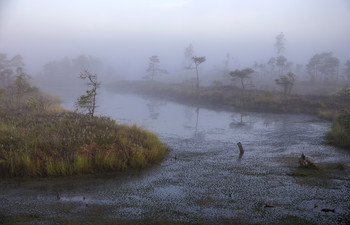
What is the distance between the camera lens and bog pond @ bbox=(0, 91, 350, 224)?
5271 mm

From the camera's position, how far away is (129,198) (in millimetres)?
6199

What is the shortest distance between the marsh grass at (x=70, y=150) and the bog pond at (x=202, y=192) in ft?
1.24

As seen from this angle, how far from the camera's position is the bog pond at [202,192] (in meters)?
5.27

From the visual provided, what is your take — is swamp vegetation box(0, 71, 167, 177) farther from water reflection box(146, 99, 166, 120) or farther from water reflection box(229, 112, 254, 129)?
water reflection box(146, 99, 166, 120)

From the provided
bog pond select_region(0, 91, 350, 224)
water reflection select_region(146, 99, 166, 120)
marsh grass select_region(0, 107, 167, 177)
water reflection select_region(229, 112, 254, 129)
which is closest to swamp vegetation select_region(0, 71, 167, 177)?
marsh grass select_region(0, 107, 167, 177)

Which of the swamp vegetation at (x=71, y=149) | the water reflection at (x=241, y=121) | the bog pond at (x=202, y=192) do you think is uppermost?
the water reflection at (x=241, y=121)

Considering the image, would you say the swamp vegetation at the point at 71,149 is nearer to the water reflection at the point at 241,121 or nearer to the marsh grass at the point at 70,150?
the marsh grass at the point at 70,150

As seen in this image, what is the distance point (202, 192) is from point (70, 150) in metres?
4.48

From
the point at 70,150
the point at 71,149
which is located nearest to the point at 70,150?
the point at 70,150

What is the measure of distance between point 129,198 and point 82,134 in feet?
13.6

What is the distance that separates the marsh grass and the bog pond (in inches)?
14.9

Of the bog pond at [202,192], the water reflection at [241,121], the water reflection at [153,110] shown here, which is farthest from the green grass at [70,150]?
the water reflection at [153,110]

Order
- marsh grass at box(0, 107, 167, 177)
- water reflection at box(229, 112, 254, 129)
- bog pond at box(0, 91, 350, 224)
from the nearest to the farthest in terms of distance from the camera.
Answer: bog pond at box(0, 91, 350, 224) → marsh grass at box(0, 107, 167, 177) → water reflection at box(229, 112, 254, 129)

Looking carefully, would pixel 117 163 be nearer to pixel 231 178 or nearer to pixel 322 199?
pixel 231 178
